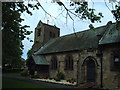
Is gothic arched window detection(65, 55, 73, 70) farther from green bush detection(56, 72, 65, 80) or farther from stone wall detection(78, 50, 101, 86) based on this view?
stone wall detection(78, 50, 101, 86)

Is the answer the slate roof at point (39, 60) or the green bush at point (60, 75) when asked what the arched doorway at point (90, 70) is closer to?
the green bush at point (60, 75)

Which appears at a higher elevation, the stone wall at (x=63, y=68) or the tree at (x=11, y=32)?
the tree at (x=11, y=32)

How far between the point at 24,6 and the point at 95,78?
17922 mm

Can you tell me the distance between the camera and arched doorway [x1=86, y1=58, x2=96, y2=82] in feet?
83.8

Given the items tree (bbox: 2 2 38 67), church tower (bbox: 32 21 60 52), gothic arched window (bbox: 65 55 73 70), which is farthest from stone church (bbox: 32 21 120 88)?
church tower (bbox: 32 21 60 52)

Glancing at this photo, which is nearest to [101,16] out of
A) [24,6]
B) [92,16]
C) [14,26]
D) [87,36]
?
[92,16]

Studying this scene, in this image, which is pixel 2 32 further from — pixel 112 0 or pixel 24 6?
pixel 112 0

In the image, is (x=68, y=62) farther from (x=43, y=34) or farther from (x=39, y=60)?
(x=43, y=34)

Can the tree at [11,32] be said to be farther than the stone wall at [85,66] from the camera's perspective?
No

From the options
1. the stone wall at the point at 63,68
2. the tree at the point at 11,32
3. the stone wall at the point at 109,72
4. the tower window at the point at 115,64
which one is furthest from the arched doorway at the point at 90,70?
the tree at the point at 11,32

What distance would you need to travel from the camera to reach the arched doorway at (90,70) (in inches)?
1005

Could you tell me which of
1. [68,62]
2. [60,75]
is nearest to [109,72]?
[68,62]

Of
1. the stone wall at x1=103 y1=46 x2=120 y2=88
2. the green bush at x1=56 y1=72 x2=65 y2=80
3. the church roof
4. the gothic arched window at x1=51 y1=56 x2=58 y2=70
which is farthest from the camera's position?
the gothic arched window at x1=51 y1=56 x2=58 y2=70

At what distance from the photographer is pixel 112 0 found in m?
7.46
